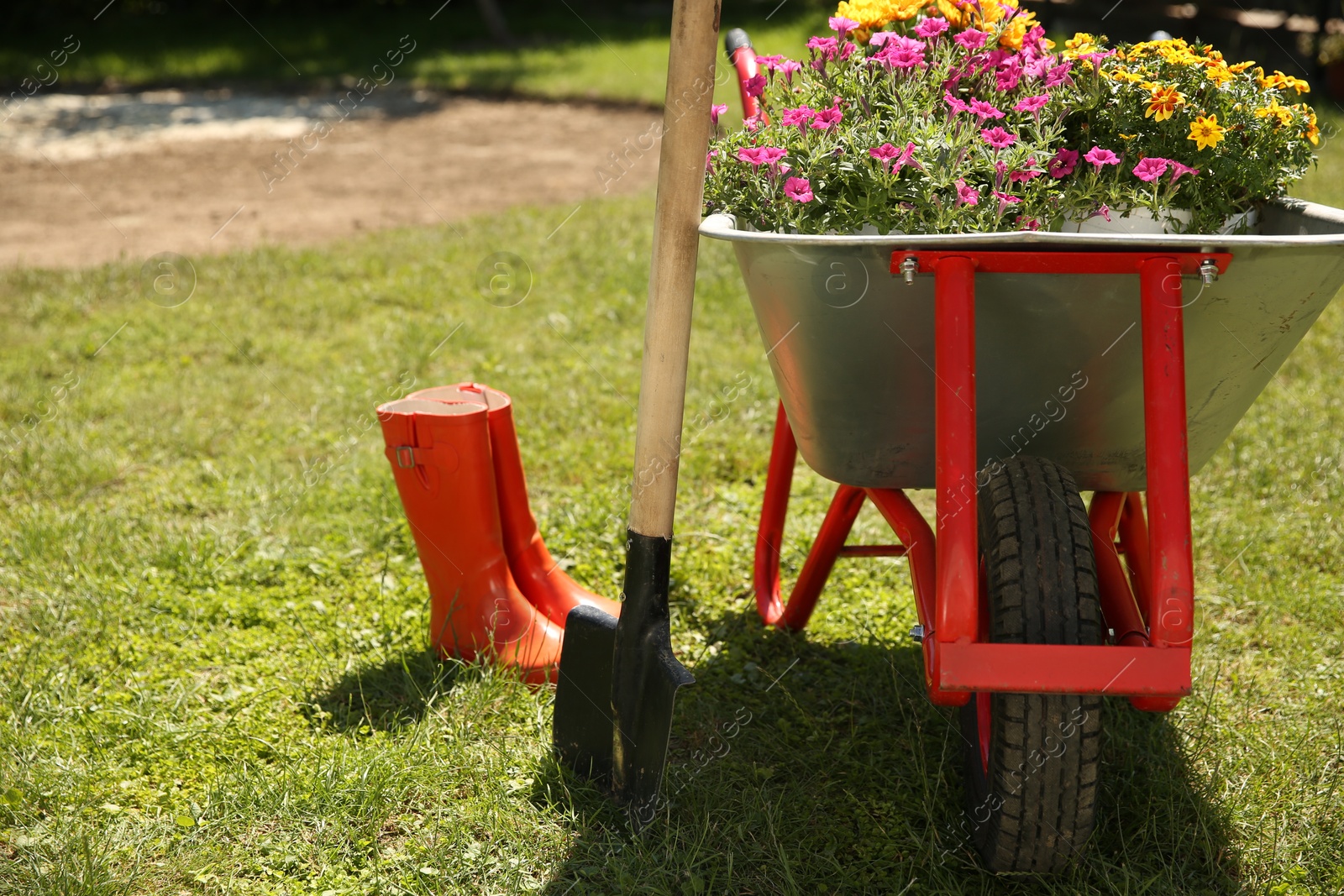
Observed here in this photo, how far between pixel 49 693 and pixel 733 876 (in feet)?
5.01

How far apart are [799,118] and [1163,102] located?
24.3 inches

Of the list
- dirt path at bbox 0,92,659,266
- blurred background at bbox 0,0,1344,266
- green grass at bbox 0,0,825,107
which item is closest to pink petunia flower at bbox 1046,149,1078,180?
blurred background at bbox 0,0,1344,266

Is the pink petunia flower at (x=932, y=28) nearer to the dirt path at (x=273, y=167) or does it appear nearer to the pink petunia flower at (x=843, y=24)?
the pink petunia flower at (x=843, y=24)

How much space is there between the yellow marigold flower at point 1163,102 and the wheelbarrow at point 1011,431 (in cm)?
29

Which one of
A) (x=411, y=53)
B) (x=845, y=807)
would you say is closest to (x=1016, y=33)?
(x=845, y=807)

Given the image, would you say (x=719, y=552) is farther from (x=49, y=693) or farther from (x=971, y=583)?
(x=49, y=693)

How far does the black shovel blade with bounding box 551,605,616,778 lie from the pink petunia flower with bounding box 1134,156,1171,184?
1217mm

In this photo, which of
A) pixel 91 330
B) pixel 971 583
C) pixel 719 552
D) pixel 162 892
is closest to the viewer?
pixel 971 583

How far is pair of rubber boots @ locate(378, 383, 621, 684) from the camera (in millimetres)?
2303

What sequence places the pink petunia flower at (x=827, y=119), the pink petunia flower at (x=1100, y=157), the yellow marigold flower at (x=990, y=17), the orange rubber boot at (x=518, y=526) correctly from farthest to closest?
the orange rubber boot at (x=518, y=526) < the yellow marigold flower at (x=990, y=17) < the pink petunia flower at (x=827, y=119) < the pink petunia flower at (x=1100, y=157)

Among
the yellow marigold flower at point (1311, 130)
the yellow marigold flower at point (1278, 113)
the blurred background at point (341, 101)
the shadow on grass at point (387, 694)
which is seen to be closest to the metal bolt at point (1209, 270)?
the yellow marigold flower at point (1278, 113)

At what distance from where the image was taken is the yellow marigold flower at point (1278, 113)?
1.83m

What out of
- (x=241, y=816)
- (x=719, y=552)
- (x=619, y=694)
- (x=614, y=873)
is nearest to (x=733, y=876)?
(x=614, y=873)

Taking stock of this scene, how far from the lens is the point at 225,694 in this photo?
2346 millimetres
